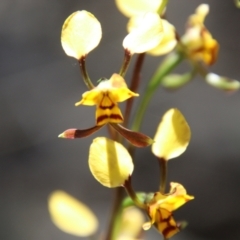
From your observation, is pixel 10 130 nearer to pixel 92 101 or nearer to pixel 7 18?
pixel 7 18

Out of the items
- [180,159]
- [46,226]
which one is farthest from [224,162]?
[46,226]

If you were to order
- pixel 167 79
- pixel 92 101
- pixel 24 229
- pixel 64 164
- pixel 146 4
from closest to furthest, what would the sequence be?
pixel 92 101
pixel 146 4
pixel 167 79
pixel 24 229
pixel 64 164

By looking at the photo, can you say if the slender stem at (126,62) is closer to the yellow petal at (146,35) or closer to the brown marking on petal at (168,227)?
the yellow petal at (146,35)

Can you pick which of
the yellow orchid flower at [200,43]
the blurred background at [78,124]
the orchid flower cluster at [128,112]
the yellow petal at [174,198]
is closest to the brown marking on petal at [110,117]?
the orchid flower cluster at [128,112]

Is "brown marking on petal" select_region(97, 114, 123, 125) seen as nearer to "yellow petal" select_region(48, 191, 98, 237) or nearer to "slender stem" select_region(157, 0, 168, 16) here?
"slender stem" select_region(157, 0, 168, 16)

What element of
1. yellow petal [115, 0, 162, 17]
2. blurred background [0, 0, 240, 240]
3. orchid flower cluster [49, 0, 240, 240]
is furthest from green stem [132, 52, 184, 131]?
blurred background [0, 0, 240, 240]

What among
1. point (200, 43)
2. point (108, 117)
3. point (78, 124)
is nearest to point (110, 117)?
point (108, 117)
